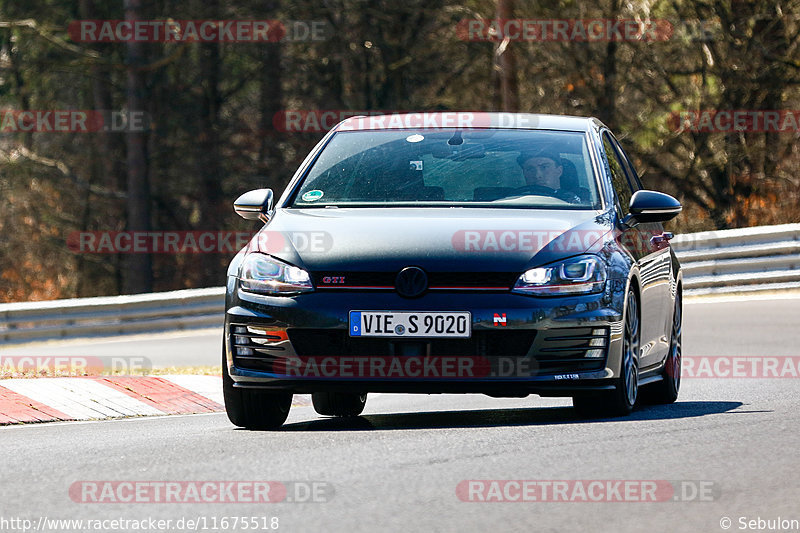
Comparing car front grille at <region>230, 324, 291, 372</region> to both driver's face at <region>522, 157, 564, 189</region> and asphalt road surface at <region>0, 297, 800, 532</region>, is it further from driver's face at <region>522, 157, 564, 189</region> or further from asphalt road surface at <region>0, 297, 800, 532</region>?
driver's face at <region>522, 157, 564, 189</region>

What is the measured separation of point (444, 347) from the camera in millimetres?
8055

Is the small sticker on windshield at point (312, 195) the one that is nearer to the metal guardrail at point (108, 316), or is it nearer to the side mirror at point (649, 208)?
the side mirror at point (649, 208)

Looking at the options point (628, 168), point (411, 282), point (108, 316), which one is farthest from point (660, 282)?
point (108, 316)

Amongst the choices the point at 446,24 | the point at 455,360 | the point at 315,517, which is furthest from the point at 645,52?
the point at 315,517

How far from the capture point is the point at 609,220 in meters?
8.84

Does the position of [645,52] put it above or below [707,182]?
above

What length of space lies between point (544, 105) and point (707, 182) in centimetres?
392

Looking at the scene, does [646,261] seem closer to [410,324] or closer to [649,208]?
[649,208]

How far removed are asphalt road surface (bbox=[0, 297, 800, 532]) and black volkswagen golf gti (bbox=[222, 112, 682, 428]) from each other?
30 cm

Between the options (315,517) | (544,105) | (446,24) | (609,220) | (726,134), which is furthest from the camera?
(446,24)

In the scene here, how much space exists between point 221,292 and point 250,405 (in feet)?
43.7

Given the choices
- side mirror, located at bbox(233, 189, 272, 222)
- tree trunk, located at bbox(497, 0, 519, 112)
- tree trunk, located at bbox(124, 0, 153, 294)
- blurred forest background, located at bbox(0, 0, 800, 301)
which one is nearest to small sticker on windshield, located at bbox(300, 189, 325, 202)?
side mirror, located at bbox(233, 189, 272, 222)

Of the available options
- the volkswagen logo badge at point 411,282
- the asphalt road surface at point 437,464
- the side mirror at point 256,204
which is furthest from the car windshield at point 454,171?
the asphalt road surface at point 437,464

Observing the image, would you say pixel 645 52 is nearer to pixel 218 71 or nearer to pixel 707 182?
pixel 707 182
